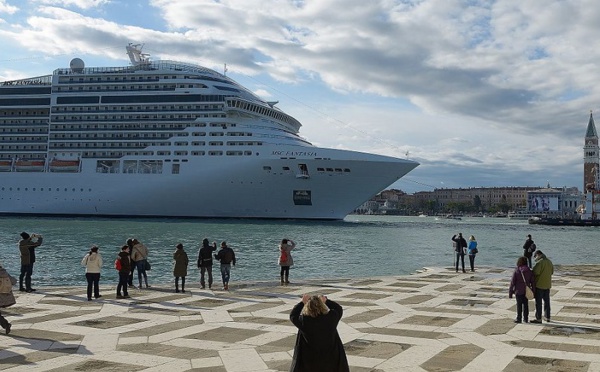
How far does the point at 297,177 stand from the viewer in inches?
2613

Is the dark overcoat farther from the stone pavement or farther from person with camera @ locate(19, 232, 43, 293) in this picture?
person with camera @ locate(19, 232, 43, 293)

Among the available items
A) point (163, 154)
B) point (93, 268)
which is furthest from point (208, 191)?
point (93, 268)

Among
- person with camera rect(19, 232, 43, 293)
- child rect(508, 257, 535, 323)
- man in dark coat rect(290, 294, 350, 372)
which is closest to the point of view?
man in dark coat rect(290, 294, 350, 372)

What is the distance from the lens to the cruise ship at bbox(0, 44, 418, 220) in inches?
2630

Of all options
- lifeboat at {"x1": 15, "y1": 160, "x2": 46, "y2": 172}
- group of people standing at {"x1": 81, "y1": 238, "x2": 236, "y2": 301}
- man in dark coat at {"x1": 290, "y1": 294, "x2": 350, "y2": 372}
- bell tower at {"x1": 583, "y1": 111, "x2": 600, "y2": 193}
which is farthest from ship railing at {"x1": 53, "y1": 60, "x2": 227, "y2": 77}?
bell tower at {"x1": 583, "y1": 111, "x2": 600, "y2": 193}

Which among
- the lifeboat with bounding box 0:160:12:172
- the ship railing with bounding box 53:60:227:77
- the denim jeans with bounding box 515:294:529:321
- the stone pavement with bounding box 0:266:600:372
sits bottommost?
the stone pavement with bounding box 0:266:600:372

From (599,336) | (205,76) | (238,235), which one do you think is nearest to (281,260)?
(599,336)

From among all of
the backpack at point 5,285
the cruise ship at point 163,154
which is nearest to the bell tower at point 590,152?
the cruise ship at point 163,154

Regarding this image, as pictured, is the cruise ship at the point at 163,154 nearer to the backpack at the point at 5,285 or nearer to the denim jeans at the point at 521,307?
the denim jeans at the point at 521,307

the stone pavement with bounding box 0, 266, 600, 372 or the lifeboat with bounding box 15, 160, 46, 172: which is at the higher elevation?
the lifeboat with bounding box 15, 160, 46, 172

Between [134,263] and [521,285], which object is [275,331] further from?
[134,263]

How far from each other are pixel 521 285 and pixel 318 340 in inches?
298

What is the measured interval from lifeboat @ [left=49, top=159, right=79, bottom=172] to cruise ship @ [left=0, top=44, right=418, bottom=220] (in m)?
0.13

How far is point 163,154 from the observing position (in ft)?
232
